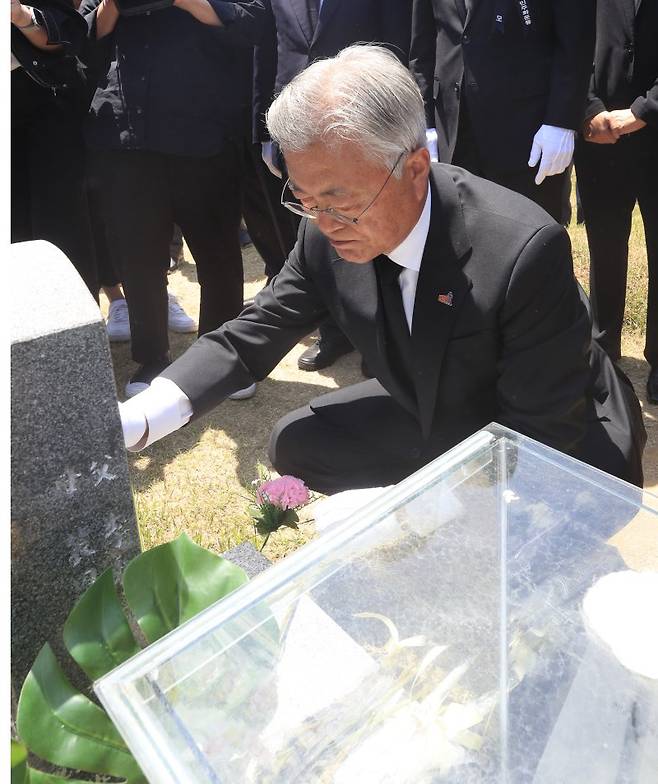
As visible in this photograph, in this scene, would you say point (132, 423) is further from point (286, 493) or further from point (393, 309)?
point (393, 309)

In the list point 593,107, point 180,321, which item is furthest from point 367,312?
point 180,321

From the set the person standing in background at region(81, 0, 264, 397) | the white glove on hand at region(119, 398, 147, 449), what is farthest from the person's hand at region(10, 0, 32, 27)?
the white glove on hand at region(119, 398, 147, 449)

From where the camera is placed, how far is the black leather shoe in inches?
123

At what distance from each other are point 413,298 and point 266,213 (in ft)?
5.89

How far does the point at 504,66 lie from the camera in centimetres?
276

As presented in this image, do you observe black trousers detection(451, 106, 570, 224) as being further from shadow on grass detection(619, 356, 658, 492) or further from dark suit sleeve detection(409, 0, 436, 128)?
shadow on grass detection(619, 356, 658, 492)

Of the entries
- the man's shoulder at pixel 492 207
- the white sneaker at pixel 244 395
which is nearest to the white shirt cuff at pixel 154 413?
the man's shoulder at pixel 492 207

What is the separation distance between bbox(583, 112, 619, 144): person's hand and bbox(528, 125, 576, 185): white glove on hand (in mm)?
135

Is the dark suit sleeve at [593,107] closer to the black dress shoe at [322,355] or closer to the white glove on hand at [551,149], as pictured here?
the white glove on hand at [551,149]

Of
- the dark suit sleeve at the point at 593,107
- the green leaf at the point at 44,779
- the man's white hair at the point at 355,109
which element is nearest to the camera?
the green leaf at the point at 44,779

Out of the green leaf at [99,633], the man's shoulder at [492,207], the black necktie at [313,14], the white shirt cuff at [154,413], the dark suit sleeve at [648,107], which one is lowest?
the white shirt cuff at [154,413]

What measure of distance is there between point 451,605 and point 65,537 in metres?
0.71

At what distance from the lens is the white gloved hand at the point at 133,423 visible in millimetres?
1750

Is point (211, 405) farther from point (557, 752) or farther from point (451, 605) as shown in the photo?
point (557, 752)
